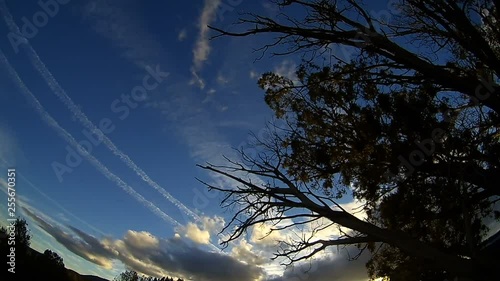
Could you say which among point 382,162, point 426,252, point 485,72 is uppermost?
point 485,72

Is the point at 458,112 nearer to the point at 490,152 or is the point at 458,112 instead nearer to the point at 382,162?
the point at 490,152

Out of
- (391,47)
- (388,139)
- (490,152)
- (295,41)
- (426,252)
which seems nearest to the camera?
(426,252)

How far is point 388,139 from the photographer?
8539 millimetres

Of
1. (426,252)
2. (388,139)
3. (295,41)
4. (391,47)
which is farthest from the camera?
(388,139)

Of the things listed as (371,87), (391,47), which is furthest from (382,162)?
(391,47)

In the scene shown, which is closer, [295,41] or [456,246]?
[295,41]

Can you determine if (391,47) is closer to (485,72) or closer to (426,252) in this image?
(485,72)

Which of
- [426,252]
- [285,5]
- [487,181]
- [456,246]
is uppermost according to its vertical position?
[285,5]

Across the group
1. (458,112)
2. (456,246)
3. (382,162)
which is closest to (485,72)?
(458,112)

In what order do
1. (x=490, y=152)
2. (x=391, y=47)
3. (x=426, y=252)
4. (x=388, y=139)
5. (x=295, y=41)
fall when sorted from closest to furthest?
(x=426, y=252) < (x=391, y=47) < (x=295, y=41) < (x=490, y=152) < (x=388, y=139)

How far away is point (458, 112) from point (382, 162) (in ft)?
7.66

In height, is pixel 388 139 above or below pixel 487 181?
above

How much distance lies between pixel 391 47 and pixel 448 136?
292 centimetres

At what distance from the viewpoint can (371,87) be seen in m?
8.31
